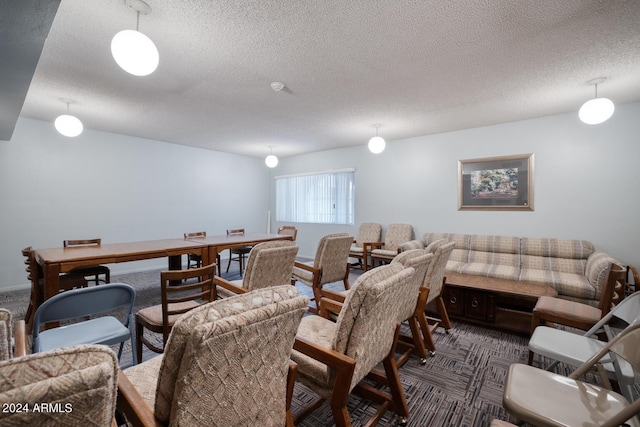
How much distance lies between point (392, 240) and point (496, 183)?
1.91 meters

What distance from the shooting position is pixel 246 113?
380cm

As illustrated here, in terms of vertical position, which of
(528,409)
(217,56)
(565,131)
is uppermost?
(217,56)

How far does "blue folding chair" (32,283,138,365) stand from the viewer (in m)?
1.54

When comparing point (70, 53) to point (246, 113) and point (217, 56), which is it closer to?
point (217, 56)

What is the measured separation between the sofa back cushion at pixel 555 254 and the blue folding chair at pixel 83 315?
4.61 metres

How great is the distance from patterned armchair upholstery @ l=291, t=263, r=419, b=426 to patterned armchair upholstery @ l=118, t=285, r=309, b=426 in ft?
0.98

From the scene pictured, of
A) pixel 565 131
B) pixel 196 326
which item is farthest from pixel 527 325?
pixel 196 326

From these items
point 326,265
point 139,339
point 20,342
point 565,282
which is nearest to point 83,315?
point 20,342

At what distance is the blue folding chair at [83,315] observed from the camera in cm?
154

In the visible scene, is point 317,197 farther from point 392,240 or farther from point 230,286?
point 230,286

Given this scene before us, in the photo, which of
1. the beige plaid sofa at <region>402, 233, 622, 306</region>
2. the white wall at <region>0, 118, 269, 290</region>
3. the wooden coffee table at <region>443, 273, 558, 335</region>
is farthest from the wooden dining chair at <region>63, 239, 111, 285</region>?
the beige plaid sofa at <region>402, 233, 622, 306</region>

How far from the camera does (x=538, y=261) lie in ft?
12.3

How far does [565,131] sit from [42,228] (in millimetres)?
7802

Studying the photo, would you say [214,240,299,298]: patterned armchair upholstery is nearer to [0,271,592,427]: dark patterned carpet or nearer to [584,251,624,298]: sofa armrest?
[0,271,592,427]: dark patterned carpet
